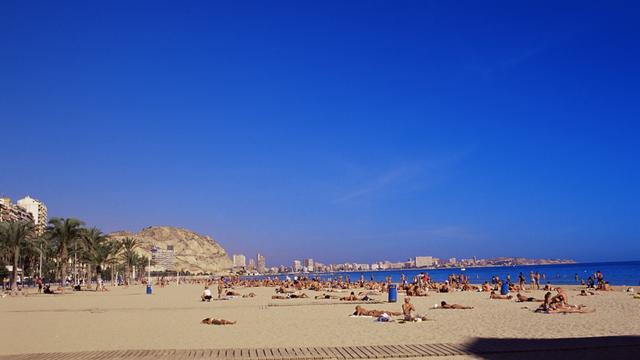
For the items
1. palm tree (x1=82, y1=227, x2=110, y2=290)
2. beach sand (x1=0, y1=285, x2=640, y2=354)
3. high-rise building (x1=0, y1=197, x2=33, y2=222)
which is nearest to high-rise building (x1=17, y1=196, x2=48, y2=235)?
high-rise building (x1=0, y1=197, x2=33, y2=222)

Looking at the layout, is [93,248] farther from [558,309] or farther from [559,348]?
[559,348]

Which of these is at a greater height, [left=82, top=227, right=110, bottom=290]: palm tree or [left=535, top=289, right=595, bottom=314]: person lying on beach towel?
[left=82, top=227, right=110, bottom=290]: palm tree

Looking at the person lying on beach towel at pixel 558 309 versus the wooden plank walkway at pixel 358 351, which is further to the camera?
the person lying on beach towel at pixel 558 309

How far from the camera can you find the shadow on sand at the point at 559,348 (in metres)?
8.56

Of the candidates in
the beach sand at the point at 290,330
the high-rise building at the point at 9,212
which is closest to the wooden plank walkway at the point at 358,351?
the beach sand at the point at 290,330

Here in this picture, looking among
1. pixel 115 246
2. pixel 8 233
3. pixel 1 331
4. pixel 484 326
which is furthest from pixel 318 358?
pixel 115 246

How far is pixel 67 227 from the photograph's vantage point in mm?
46750

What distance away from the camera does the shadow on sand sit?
8.56 metres

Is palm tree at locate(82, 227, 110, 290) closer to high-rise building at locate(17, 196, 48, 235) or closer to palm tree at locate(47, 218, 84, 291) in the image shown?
palm tree at locate(47, 218, 84, 291)

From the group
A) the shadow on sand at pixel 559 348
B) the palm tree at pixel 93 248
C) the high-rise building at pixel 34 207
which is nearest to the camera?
the shadow on sand at pixel 559 348

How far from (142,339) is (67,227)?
38.5 meters

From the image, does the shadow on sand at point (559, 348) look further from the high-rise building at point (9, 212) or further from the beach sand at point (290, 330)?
the high-rise building at point (9, 212)

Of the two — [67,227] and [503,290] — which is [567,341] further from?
[67,227]

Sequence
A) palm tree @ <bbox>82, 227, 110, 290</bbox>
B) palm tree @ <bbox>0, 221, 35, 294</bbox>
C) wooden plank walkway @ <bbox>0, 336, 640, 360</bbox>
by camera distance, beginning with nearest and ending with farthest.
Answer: wooden plank walkway @ <bbox>0, 336, 640, 360</bbox>
palm tree @ <bbox>0, 221, 35, 294</bbox>
palm tree @ <bbox>82, 227, 110, 290</bbox>
